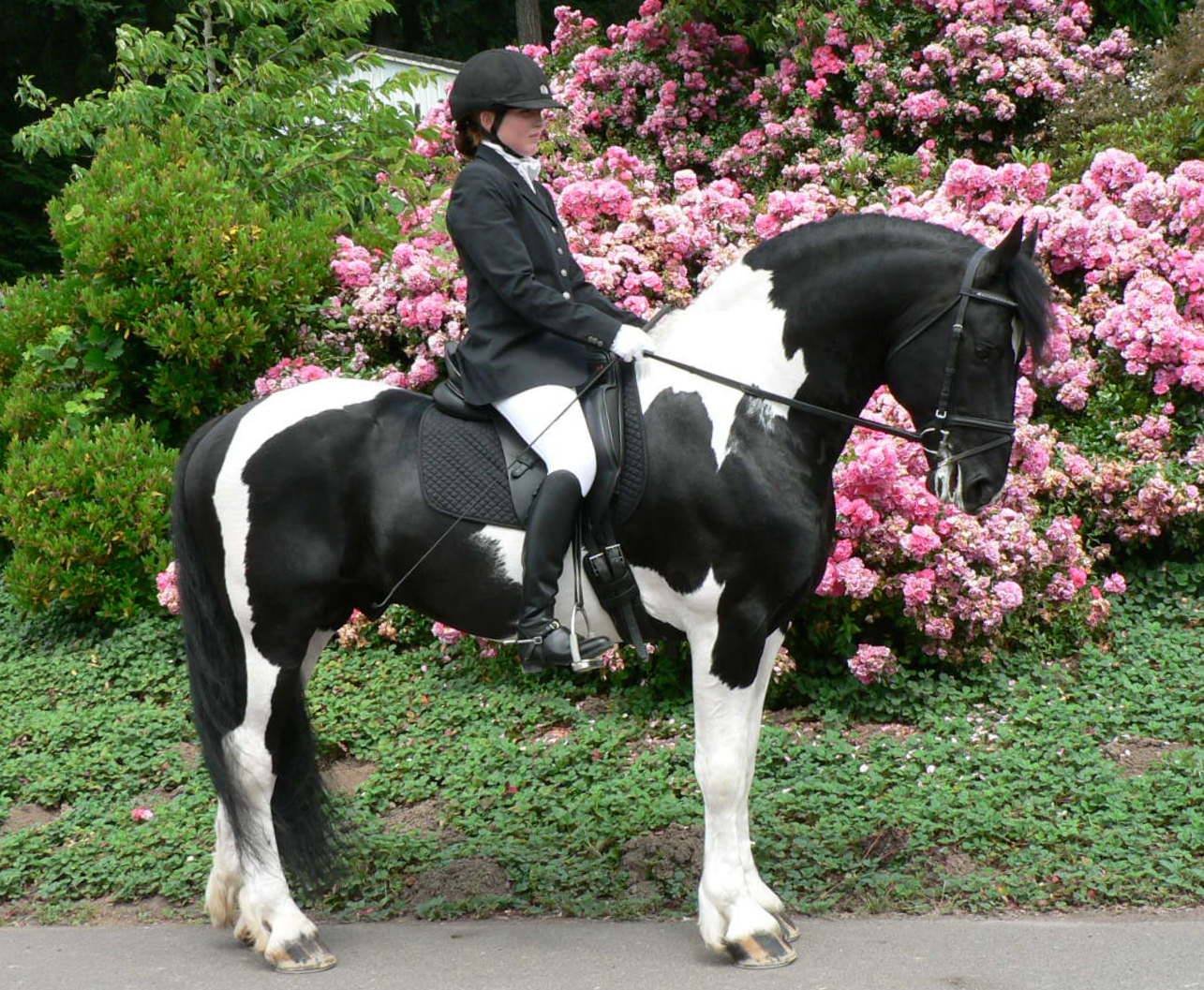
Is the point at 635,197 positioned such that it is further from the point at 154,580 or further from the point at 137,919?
the point at 137,919

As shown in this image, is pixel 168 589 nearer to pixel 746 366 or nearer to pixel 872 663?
pixel 872 663

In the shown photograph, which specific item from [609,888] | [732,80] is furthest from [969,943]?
[732,80]

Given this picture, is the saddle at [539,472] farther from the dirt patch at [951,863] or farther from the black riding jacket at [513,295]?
the dirt patch at [951,863]

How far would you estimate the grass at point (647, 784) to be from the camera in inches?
187

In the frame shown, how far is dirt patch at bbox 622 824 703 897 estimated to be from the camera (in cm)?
482

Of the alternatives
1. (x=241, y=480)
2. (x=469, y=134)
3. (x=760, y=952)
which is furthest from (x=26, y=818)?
(x=469, y=134)

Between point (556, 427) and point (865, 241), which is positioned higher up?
point (865, 241)

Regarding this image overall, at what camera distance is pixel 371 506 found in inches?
171

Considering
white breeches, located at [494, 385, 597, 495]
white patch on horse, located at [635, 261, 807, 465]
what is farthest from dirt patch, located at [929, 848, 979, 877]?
white breeches, located at [494, 385, 597, 495]

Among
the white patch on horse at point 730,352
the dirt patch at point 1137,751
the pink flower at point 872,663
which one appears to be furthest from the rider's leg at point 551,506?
the dirt patch at point 1137,751

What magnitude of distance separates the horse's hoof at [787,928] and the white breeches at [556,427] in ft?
5.03

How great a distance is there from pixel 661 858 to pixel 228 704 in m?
1.72

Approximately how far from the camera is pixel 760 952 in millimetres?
4043

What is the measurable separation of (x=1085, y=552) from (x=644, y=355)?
11.2ft
